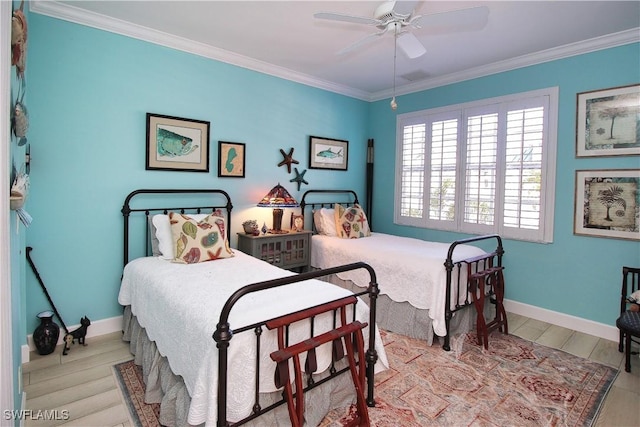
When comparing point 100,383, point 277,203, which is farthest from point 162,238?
point 277,203

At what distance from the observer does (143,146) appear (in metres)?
3.17

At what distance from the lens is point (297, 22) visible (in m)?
2.89

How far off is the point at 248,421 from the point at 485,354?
6.84 ft

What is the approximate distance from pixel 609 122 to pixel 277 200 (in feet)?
10.7

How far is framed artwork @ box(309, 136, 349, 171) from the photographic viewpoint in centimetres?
452

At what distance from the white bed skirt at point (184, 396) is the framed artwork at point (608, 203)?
2.80 meters

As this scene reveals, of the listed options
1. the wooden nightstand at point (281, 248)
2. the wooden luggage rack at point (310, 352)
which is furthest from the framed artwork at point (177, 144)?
the wooden luggage rack at point (310, 352)

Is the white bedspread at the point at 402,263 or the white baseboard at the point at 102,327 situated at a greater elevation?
the white bedspread at the point at 402,263

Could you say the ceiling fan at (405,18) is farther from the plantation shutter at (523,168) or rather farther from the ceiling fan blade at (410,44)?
the plantation shutter at (523,168)

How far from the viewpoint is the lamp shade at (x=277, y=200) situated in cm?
375

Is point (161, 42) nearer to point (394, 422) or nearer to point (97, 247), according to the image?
point (97, 247)

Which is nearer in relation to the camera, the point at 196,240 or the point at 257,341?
the point at 257,341

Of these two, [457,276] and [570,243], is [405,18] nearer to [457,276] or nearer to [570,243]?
[457,276]

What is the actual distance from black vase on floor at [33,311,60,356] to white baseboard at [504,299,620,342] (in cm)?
429
